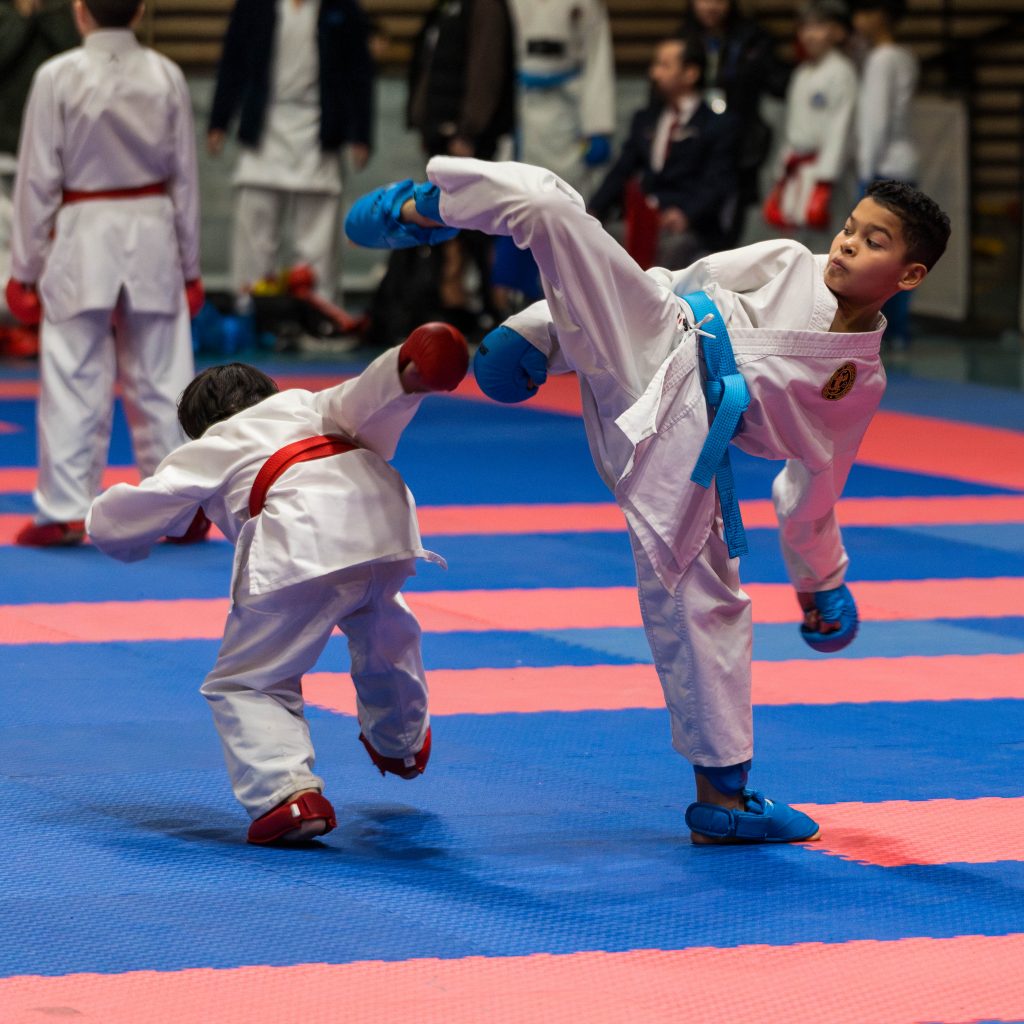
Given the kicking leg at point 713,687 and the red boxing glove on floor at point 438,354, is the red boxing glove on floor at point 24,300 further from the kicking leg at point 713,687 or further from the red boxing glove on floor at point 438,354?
the kicking leg at point 713,687

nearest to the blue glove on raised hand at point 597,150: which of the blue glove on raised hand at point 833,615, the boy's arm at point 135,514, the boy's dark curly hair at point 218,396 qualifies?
the blue glove on raised hand at point 833,615

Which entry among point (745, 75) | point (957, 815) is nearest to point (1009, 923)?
point (957, 815)

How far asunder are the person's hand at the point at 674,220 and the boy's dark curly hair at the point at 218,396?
7.42 m

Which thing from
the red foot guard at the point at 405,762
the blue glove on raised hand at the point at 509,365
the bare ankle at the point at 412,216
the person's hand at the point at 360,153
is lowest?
the person's hand at the point at 360,153

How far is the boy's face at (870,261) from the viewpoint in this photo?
12.7 ft

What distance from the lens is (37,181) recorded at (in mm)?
6785

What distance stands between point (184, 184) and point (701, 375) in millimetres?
3590

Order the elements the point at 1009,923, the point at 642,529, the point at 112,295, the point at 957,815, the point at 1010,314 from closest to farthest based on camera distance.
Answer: the point at 1009,923 < the point at 642,529 < the point at 957,815 < the point at 112,295 < the point at 1010,314

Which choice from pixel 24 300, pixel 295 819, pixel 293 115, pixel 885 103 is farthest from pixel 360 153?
pixel 295 819

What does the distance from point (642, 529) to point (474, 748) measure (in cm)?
96

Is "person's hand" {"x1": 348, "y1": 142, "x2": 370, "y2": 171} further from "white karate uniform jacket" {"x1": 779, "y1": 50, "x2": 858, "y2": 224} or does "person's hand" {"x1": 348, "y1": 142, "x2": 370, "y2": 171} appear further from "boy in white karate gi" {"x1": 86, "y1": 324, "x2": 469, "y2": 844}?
"boy in white karate gi" {"x1": 86, "y1": 324, "x2": 469, "y2": 844}

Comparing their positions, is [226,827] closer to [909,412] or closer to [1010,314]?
[909,412]

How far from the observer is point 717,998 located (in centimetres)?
308

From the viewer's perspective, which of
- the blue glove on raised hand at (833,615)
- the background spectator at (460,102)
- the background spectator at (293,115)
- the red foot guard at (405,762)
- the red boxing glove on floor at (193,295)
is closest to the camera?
the red foot guard at (405,762)
